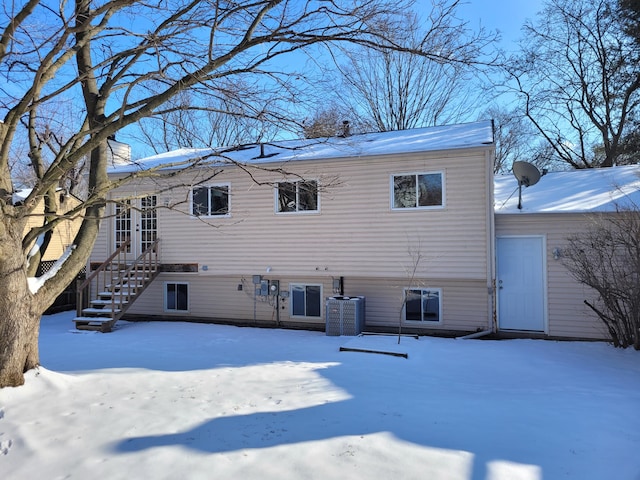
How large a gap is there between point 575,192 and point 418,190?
393 cm

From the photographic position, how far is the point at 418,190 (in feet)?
32.1

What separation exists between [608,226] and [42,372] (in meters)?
9.97

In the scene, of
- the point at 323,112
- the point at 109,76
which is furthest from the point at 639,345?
the point at 109,76

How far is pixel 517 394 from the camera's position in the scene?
5363 mm

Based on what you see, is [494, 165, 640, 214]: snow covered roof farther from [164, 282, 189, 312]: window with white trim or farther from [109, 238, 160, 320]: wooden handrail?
[109, 238, 160, 320]: wooden handrail

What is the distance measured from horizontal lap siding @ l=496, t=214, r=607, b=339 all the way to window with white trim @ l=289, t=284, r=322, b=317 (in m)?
5.14

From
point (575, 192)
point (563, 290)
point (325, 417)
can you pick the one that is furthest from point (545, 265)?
point (325, 417)

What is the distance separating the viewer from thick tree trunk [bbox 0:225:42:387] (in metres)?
4.75

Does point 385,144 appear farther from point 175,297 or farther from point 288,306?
point 175,297

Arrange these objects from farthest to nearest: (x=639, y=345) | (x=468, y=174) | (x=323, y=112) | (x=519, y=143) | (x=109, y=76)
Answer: (x=519, y=143) < (x=468, y=174) < (x=639, y=345) < (x=323, y=112) < (x=109, y=76)

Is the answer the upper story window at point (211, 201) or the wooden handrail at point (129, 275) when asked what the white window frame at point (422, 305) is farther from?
the wooden handrail at point (129, 275)

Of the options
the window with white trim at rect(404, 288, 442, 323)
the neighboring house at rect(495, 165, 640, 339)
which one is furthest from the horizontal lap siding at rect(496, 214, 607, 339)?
the window with white trim at rect(404, 288, 442, 323)

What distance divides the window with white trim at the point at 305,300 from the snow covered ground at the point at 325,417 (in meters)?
3.18

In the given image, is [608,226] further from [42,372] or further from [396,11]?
[42,372]
